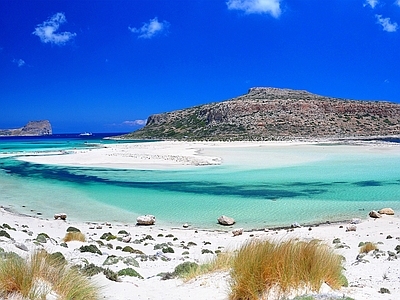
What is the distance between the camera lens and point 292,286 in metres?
5.90

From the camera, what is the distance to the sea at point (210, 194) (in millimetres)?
18500

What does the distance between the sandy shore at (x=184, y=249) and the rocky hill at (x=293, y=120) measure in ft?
256

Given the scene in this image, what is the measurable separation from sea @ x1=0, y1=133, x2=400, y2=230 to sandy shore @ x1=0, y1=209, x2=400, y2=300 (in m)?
1.64

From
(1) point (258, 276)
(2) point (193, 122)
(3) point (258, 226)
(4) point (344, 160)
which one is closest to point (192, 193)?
(3) point (258, 226)

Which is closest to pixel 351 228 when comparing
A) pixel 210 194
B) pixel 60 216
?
pixel 210 194

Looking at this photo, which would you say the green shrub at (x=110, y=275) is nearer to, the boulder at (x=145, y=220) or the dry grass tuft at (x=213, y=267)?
the dry grass tuft at (x=213, y=267)

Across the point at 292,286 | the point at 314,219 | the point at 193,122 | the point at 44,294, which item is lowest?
the point at 314,219

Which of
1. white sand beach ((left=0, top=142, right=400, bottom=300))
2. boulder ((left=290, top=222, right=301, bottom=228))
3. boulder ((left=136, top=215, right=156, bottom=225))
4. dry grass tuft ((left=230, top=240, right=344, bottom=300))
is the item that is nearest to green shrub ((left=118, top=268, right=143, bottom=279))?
white sand beach ((left=0, top=142, right=400, bottom=300))

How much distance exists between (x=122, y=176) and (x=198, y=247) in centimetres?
2086

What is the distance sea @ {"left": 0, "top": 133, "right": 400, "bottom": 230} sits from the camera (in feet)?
60.7

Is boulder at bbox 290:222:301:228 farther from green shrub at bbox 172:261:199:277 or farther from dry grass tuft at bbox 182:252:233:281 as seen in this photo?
dry grass tuft at bbox 182:252:233:281

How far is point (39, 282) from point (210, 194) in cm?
1862

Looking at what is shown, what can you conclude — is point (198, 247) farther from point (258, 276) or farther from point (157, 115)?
point (157, 115)

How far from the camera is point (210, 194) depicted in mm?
23672
